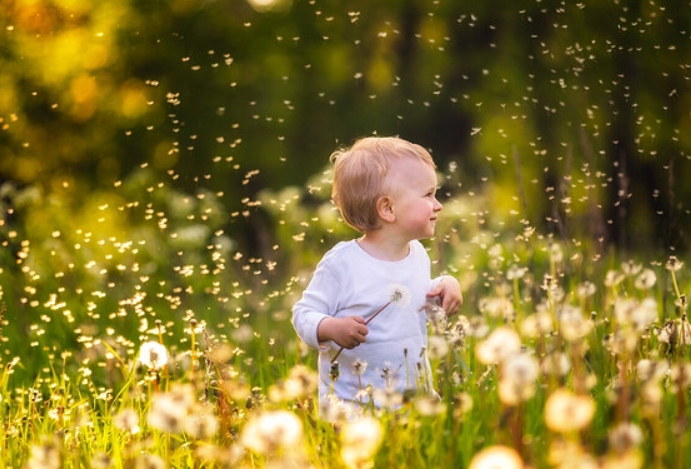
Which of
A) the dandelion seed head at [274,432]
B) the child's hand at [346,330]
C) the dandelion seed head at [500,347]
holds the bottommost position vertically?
the dandelion seed head at [274,432]

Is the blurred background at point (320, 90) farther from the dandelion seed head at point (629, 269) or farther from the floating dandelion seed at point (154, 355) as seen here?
the floating dandelion seed at point (154, 355)

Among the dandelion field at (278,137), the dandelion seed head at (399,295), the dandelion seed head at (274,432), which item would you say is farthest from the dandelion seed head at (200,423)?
the dandelion field at (278,137)

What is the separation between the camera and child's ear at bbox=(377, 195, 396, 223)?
122 inches

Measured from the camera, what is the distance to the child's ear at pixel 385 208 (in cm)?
309

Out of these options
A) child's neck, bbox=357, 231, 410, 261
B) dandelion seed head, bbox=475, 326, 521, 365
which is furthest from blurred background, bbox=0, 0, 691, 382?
Result: dandelion seed head, bbox=475, 326, 521, 365

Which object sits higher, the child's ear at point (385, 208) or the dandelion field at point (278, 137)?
the dandelion field at point (278, 137)

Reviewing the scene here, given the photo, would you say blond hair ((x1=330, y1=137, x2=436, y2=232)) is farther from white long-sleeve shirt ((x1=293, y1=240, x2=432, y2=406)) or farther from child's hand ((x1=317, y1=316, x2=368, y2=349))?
child's hand ((x1=317, y1=316, x2=368, y2=349))

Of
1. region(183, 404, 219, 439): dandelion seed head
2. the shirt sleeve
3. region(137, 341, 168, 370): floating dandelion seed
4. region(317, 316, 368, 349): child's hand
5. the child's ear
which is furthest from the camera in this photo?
the child's ear

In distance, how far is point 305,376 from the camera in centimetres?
246

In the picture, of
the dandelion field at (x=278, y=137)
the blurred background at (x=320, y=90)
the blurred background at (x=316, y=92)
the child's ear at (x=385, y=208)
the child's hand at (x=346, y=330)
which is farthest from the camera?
the blurred background at (x=320, y=90)

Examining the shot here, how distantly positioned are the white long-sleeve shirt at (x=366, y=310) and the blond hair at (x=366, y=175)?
0.11 m

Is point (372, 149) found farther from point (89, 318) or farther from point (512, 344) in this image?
point (89, 318)

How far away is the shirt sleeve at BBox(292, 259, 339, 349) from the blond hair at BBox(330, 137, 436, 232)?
0.63ft

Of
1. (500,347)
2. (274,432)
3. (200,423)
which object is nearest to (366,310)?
(200,423)
